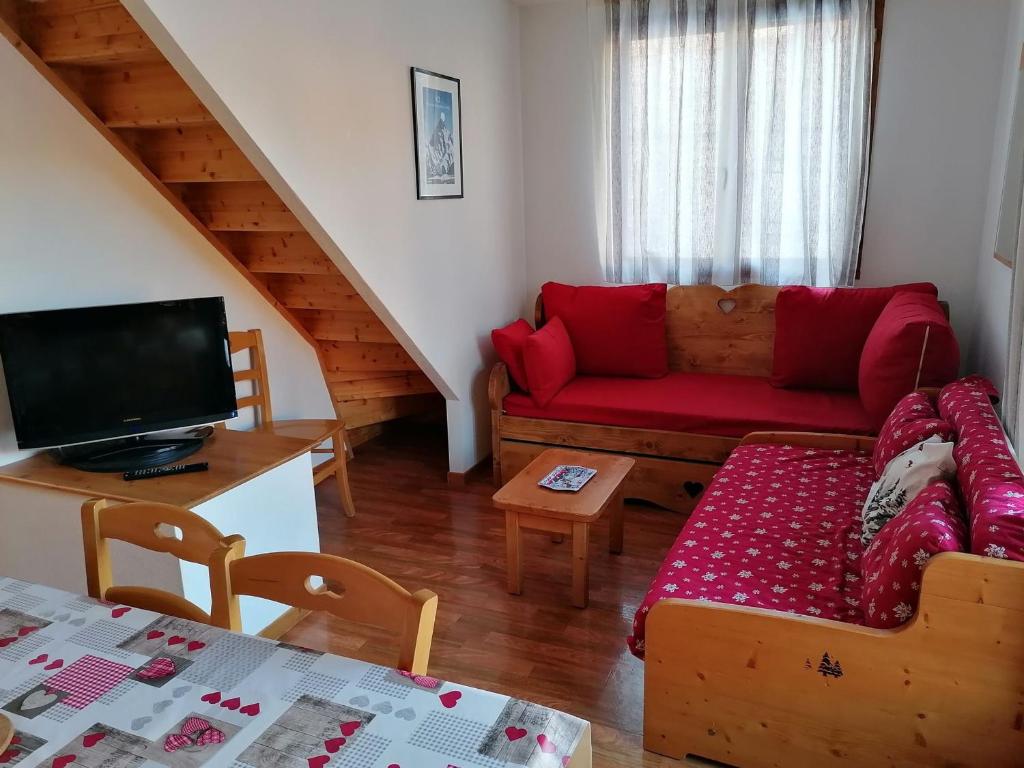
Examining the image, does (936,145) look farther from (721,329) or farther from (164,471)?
(164,471)

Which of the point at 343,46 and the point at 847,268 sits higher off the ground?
the point at 343,46

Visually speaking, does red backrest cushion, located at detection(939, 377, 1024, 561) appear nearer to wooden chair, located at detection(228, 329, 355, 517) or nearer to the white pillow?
the white pillow

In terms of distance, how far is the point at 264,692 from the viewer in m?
1.12

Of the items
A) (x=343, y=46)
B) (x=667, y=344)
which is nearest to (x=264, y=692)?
(x=343, y=46)

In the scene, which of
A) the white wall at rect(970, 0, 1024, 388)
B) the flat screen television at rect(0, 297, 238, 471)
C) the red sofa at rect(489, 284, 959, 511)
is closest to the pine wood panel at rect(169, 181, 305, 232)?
the flat screen television at rect(0, 297, 238, 471)

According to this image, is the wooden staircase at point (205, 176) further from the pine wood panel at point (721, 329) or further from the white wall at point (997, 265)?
the white wall at point (997, 265)

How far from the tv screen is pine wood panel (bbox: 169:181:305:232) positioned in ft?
1.53

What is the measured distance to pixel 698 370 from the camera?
3957 mm

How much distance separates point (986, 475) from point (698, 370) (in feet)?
7.11

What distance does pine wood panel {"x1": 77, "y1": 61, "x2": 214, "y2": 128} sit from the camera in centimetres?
254

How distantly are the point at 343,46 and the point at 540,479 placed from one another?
175cm

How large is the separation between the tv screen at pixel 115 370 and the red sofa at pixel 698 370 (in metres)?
1.40

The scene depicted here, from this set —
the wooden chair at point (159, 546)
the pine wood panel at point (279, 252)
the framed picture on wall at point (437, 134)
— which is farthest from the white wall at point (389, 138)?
the wooden chair at point (159, 546)

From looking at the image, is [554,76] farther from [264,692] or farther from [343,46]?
[264,692]
